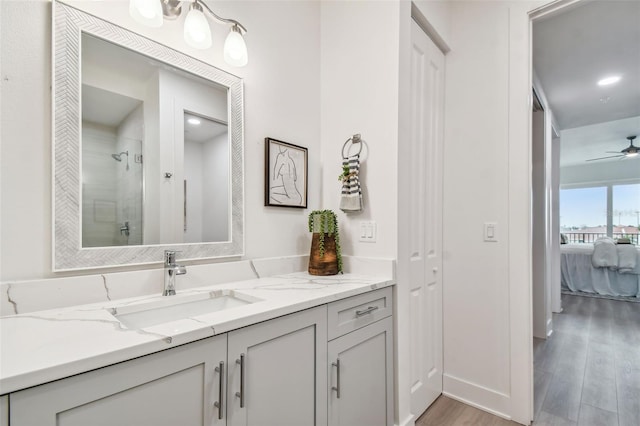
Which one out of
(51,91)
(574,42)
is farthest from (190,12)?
(574,42)

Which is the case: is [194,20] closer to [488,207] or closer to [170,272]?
[170,272]

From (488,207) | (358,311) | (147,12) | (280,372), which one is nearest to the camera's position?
(280,372)

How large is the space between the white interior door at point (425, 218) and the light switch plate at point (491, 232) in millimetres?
276

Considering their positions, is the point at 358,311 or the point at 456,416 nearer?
the point at 358,311

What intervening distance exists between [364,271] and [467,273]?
801 mm

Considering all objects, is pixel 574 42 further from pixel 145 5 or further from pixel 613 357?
pixel 145 5

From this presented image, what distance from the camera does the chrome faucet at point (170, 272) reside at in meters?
1.16

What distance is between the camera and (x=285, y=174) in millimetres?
1711

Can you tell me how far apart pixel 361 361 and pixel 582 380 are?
1.99 meters

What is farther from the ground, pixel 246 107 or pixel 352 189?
pixel 246 107

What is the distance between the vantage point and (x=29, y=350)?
0.66 meters

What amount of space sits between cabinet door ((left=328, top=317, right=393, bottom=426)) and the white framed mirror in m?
0.68

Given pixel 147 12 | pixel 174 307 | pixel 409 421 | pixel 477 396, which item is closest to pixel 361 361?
pixel 409 421

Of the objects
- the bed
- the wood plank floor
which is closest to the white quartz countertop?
the wood plank floor
